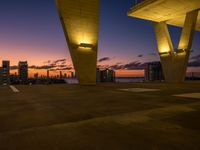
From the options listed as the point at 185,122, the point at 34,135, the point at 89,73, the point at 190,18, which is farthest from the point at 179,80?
the point at 34,135

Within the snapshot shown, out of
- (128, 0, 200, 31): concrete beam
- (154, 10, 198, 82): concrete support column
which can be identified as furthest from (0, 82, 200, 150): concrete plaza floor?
(154, 10, 198, 82): concrete support column

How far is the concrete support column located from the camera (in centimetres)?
2511

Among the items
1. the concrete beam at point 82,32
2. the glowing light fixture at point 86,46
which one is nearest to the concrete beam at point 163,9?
the concrete beam at point 82,32

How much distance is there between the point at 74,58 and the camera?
1892 cm

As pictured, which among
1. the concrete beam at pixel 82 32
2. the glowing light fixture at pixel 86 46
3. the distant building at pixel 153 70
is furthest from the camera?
the distant building at pixel 153 70

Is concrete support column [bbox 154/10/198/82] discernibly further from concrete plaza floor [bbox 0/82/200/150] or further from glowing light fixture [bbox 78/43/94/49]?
concrete plaza floor [bbox 0/82/200/150]

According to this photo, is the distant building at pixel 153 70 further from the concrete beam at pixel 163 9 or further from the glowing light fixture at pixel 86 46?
the glowing light fixture at pixel 86 46

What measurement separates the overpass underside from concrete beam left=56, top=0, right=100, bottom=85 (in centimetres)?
836

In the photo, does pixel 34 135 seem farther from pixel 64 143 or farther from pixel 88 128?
pixel 88 128

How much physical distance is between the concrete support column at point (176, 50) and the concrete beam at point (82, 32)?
13.3 meters

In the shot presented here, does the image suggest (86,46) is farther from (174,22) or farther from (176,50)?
(174,22)

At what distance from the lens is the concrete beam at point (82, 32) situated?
18156 millimetres

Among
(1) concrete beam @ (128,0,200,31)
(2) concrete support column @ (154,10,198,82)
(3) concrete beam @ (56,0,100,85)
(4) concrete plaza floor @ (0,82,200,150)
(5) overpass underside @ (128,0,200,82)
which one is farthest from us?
(2) concrete support column @ (154,10,198,82)

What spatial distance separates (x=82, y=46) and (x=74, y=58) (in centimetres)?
154
